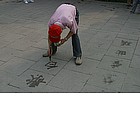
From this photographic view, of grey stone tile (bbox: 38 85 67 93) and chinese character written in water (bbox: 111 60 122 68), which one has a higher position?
chinese character written in water (bbox: 111 60 122 68)

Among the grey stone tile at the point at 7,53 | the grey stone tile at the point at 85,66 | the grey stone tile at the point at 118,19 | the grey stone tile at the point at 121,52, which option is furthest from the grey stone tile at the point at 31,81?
the grey stone tile at the point at 118,19

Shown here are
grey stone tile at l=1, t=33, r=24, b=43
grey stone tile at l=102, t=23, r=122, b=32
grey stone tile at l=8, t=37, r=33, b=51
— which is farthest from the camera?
grey stone tile at l=102, t=23, r=122, b=32


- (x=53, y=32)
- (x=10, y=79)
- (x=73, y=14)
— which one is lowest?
(x=10, y=79)

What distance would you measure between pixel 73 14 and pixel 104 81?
3.75ft

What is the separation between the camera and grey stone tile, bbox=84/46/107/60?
11.7 feet

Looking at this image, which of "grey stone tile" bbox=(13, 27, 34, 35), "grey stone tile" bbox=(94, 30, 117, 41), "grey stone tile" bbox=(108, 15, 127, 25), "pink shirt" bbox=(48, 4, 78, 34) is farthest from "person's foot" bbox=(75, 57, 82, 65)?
"grey stone tile" bbox=(108, 15, 127, 25)

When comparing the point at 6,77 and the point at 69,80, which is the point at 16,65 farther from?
the point at 69,80

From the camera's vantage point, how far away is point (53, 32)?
107 inches

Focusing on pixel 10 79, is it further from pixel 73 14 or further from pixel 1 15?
pixel 1 15

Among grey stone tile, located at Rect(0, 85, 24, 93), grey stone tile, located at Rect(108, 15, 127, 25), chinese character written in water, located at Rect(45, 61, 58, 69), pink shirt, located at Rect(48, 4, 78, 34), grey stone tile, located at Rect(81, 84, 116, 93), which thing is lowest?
grey stone tile, located at Rect(0, 85, 24, 93)

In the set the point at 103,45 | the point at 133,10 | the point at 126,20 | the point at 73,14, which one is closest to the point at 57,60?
the point at 73,14

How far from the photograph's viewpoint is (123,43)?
4.23 m

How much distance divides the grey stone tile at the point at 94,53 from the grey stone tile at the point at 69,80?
27.1 inches

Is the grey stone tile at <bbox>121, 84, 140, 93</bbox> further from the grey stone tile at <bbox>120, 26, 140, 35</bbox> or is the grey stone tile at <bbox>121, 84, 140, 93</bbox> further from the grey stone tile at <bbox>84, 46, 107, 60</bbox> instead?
the grey stone tile at <bbox>120, 26, 140, 35</bbox>
